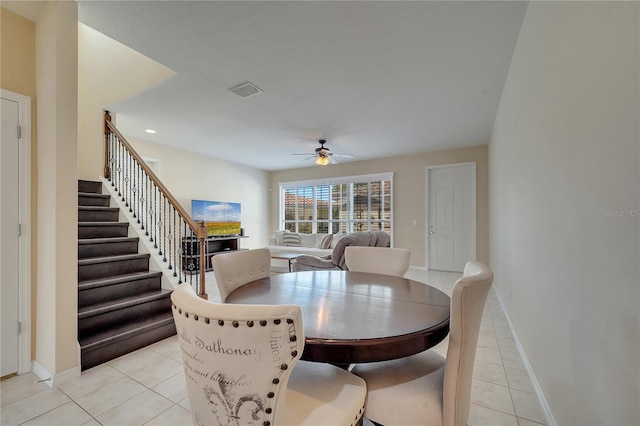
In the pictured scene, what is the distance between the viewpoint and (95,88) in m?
3.82

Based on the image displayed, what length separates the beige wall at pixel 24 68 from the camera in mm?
1976

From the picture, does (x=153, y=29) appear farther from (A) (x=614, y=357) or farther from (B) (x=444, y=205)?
(B) (x=444, y=205)

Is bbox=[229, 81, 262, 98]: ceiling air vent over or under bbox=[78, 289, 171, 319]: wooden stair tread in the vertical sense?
over

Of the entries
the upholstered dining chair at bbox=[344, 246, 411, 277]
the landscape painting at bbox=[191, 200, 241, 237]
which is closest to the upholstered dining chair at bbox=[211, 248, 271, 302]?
the upholstered dining chair at bbox=[344, 246, 411, 277]

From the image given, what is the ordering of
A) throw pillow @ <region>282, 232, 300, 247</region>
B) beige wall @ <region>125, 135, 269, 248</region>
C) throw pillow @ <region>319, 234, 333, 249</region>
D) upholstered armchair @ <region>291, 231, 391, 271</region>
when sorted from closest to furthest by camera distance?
upholstered armchair @ <region>291, 231, 391, 271</region> → beige wall @ <region>125, 135, 269, 248</region> → throw pillow @ <region>319, 234, 333, 249</region> → throw pillow @ <region>282, 232, 300, 247</region>

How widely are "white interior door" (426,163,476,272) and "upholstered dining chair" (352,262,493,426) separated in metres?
4.95

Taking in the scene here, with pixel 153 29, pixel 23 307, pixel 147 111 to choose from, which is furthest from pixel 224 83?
pixel 23 307

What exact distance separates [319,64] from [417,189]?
13.6 feet

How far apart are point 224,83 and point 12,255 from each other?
92.7 inches

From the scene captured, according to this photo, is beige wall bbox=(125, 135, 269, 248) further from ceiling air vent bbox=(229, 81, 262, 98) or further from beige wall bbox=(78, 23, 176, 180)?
ceiling air vent bbox=(229, 81, 262, 98)

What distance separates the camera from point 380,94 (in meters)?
3.25

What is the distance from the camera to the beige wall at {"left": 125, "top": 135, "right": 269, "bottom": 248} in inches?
217

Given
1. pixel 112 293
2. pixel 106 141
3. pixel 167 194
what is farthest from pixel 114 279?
pixel 106 141

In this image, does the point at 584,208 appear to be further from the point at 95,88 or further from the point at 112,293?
the point at 95,88
